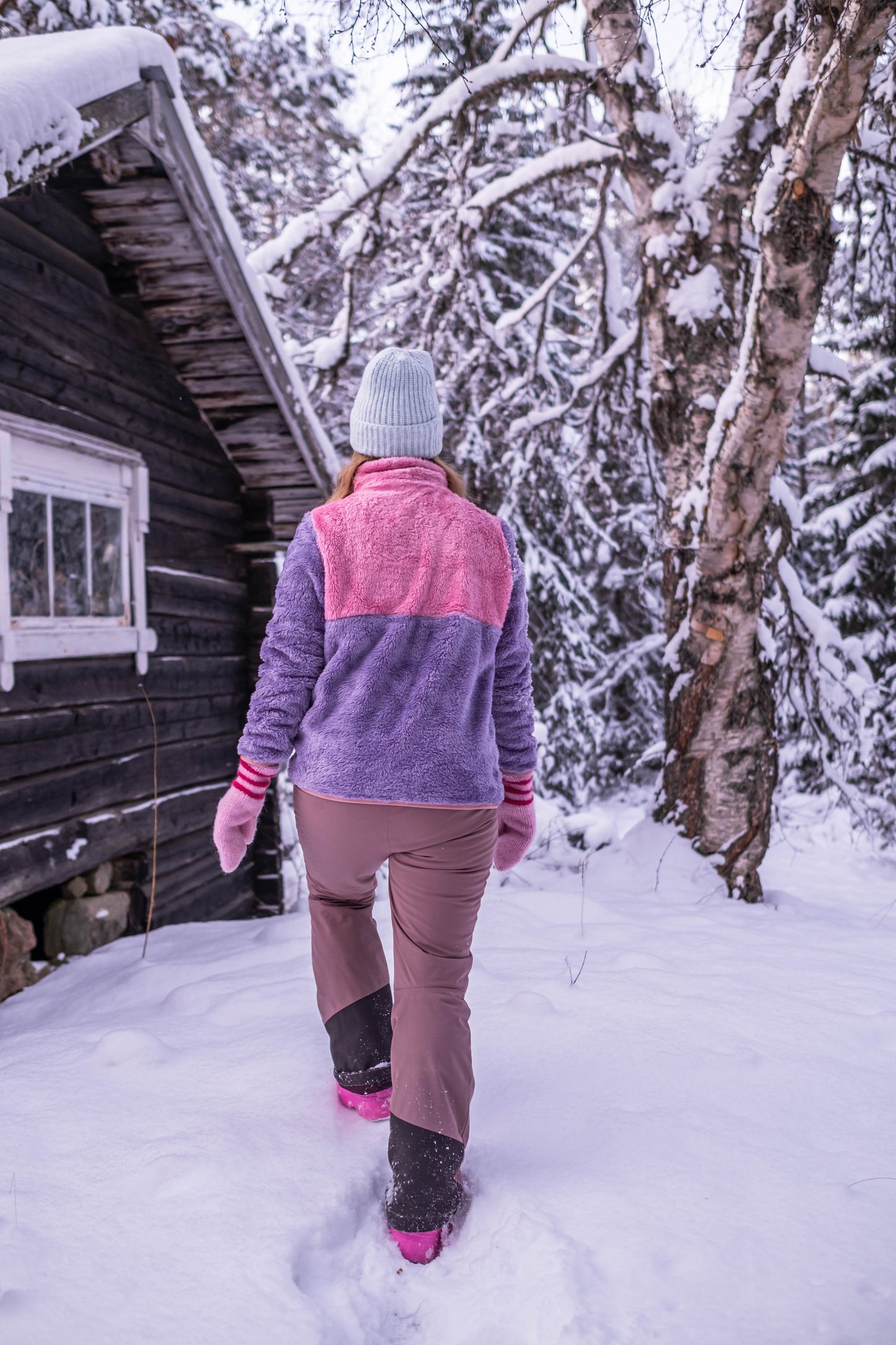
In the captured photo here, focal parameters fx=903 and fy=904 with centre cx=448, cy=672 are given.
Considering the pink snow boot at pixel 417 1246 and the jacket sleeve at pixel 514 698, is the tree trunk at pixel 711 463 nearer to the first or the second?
the jacket sleeve at pixel 514 698

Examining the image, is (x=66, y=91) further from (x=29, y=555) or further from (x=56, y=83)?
(x=29, y=555)

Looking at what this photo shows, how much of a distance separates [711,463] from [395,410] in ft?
9.41

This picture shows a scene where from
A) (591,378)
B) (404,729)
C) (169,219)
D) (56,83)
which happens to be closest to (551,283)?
(591,378)

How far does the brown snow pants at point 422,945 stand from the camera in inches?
77.5

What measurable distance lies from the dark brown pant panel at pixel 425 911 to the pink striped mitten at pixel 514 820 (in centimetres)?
26

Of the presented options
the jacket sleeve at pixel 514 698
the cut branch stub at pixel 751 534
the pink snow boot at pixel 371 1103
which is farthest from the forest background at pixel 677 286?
the pink snow boot at pixel 371 1103

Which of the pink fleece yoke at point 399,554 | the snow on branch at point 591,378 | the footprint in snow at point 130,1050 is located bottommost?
the footprint in snow at point 130,1050

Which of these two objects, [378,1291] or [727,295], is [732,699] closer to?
[727,295]

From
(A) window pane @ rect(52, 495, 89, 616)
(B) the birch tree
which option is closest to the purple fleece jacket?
(A) window pane @ rect(52, 495, 89, 616)

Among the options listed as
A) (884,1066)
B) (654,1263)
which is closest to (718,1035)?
(884,1066)

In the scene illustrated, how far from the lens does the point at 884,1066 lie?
2.70 metres

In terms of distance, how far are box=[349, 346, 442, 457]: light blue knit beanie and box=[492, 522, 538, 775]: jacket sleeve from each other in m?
0.34

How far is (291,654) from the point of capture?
2129 millimetres

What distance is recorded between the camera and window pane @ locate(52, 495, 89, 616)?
4379 mm
